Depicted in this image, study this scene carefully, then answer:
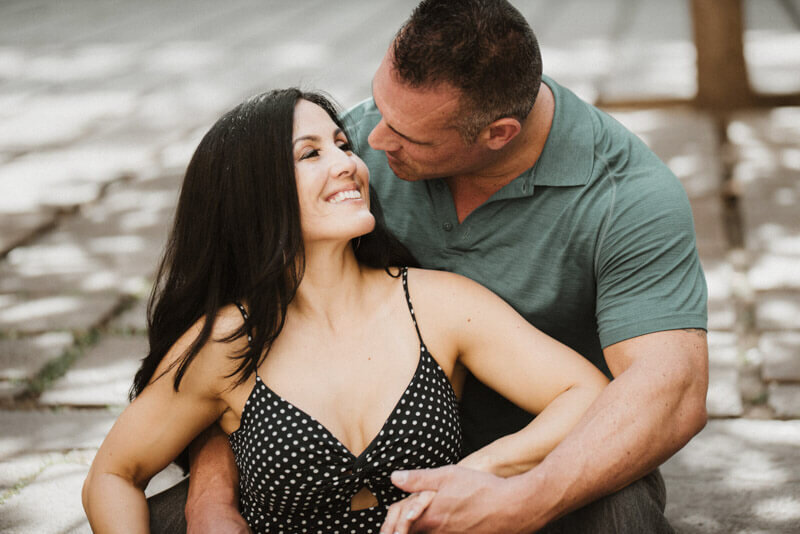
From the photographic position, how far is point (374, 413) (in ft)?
7.06

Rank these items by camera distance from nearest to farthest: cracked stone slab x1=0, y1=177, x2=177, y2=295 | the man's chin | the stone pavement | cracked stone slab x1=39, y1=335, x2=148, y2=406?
the man's chin
the stone pavement
cracked stone slab x1=39, y1=335, x2=148, y2=406
cracked stone slab x1=0, y1=177, x2=177, y2=295

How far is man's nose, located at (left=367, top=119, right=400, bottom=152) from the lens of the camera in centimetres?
248

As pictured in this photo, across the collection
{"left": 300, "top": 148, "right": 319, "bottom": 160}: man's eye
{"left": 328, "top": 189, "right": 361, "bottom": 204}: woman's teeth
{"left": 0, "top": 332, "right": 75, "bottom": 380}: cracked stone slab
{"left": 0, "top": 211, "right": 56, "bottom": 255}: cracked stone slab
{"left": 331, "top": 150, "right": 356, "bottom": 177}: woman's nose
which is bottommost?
{"left": 0, "top": 332, "right": 75, "bottom": 380}: cracked stone slab

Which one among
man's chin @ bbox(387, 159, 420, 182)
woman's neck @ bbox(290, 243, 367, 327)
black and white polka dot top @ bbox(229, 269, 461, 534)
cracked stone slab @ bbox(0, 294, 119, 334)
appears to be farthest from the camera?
cracked stone slab @ bbox(0, 294, 119, 334)

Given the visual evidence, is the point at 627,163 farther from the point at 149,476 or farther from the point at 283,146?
the point at 149,476

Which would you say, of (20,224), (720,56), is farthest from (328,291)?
(720,56)

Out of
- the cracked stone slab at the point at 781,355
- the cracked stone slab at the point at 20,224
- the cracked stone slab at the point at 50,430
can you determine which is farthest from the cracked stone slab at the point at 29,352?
the cracked stone slab at the point at 781,355

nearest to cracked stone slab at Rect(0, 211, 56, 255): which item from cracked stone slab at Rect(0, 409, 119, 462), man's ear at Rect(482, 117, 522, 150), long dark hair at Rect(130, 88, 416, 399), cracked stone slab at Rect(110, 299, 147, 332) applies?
cracked stone slab at Rect(110, 299, 147, 332)

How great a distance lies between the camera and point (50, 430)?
3.28 m

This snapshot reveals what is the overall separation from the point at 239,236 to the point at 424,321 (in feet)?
1.65

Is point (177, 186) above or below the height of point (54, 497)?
above

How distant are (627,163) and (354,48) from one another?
7.25 metres

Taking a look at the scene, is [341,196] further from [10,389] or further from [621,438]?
[10,389]

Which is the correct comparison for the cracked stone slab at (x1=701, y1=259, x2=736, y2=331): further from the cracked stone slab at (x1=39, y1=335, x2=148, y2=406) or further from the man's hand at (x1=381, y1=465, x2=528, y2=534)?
the cracked stone slab at (x1=39, y1=335, x2=148, y2=406)
